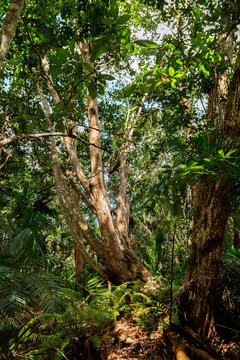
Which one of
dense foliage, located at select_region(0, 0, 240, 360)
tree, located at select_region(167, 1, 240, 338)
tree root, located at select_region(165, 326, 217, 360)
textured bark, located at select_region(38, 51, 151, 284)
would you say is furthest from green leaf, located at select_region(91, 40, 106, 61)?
textured bark, located at select_region(38, 51, 151, 284)

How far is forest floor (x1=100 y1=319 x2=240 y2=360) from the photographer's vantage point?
76.8 inches

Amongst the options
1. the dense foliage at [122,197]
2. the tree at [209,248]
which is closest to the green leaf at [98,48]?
the dense foliage at [122,197]

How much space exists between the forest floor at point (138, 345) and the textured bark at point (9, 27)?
315cm

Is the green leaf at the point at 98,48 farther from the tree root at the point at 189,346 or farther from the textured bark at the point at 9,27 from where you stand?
the tree root at the point at 189,346

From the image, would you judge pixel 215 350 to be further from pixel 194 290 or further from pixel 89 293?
pixel 89 293

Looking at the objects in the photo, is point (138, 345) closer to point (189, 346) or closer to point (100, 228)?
point (189, 346)

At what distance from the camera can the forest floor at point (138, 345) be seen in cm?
195

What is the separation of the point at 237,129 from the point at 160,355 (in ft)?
8.43

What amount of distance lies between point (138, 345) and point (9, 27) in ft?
12.0

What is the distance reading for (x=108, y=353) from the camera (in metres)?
2.60

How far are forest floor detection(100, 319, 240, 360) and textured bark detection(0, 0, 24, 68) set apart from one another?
3.15 meters

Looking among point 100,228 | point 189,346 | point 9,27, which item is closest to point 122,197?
point 100,228

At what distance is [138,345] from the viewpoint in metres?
2.58

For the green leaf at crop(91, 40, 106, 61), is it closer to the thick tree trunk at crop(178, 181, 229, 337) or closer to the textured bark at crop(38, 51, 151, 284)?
the thick tree trunk at crop(178, 181, 229, 337)
